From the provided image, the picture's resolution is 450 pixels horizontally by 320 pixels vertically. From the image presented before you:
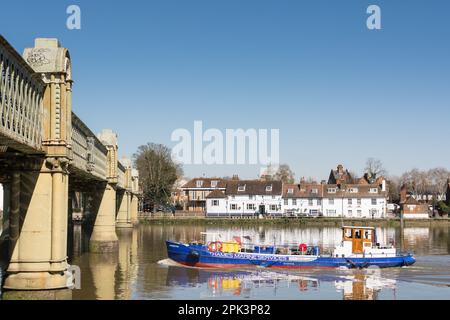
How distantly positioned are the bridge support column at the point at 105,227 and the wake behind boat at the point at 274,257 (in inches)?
442

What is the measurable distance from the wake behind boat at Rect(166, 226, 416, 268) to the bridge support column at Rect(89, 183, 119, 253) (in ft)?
36.8

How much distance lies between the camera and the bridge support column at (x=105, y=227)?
57062 mm

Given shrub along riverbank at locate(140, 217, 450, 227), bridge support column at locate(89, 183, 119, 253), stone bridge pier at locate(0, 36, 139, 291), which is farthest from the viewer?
shrub along riverbank at locate(140, 217, 450, 227)

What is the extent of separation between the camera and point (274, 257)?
1854 inches

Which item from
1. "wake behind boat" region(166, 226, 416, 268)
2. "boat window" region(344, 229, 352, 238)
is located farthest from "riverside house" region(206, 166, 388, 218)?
"wake behind boat" region(166, 226, 416, 268)

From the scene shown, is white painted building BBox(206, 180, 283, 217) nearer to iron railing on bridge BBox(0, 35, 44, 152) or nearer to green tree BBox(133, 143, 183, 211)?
green tree BBox(133, 143, 183, 211)

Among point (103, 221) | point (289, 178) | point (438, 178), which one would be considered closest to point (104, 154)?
point (103, 221)

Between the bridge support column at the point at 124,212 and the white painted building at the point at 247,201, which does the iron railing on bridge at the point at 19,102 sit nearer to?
the bridge support column at the point at 124,212

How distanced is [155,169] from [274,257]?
79.6 m

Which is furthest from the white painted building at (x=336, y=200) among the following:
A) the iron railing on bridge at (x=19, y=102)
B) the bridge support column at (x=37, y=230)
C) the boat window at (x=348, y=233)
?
the iron railing on bridge at (x=19, y=102)

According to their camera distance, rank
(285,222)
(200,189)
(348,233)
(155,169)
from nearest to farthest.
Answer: (348,233)
(285,222)
(155,169)
(200,189)

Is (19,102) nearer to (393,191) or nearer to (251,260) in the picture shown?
(251,260)

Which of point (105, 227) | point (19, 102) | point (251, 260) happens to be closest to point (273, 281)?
point (251, 260)

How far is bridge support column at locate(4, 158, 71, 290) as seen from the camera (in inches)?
1144
